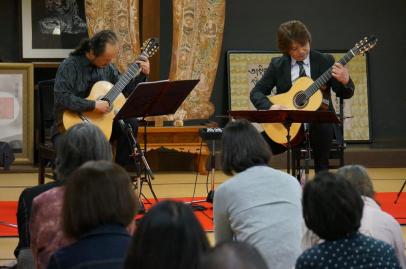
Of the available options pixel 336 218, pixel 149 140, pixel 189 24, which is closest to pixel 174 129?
pixel 149 140

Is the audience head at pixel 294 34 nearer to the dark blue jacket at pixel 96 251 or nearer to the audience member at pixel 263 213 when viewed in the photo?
the audience member at pixel 263 213

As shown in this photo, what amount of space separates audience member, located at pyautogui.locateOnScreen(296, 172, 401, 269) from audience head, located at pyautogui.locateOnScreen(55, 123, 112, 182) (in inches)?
36.3

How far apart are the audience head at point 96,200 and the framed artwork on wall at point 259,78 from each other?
7106 millimetres

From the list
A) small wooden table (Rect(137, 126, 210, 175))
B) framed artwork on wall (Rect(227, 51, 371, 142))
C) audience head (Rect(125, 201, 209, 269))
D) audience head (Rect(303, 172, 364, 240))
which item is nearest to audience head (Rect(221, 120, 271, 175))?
audience head (Rect(303, 172, 364, 240))

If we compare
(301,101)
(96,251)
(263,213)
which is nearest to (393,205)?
(301,101)

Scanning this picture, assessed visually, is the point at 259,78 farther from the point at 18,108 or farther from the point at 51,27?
the point at 18,108

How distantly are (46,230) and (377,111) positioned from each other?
7513 mm

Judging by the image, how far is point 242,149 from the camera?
136 inches

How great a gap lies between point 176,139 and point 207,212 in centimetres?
258

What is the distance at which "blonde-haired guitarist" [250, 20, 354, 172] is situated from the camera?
20.6ft

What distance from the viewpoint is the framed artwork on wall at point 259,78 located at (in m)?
9.65

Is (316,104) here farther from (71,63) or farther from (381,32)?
(381,32)

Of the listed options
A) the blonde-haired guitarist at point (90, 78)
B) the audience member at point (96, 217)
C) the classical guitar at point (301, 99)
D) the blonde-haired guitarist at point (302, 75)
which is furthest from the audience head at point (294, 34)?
the audience member at point (96, 217)

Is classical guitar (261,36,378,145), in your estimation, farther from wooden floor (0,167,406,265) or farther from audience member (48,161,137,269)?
audience member (48,161,137,269)
